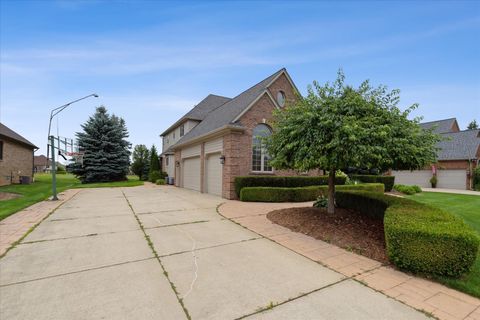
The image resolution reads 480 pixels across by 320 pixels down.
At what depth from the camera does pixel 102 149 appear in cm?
2538

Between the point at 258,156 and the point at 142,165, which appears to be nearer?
the point at 258,156

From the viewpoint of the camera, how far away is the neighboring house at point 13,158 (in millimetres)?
18672

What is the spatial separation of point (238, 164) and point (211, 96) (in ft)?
50.6

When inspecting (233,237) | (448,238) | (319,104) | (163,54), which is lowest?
(233,237)

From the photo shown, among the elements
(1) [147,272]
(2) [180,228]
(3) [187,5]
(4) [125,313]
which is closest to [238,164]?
(2) [180,228]

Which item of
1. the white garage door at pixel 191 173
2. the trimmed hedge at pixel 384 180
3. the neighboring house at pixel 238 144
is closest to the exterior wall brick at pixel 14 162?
the white garage door at pixel 191 173

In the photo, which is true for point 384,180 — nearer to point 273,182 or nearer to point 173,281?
point 273,182

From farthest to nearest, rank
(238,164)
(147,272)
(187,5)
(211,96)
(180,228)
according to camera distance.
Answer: (211,96)
(238,164)
(187,5)
(180,228)
(147,272)

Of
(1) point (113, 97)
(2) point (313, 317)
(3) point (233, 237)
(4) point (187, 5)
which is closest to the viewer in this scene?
(2) point (313, 317)

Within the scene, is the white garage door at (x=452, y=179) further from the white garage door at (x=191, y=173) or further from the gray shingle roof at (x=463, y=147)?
the white garage door at (x=191, y=173)

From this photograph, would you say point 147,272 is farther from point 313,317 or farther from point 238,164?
point 238,164

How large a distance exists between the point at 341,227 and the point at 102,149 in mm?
26546

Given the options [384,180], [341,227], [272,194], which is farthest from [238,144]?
[384,180]

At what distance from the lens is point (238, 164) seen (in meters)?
12.2
